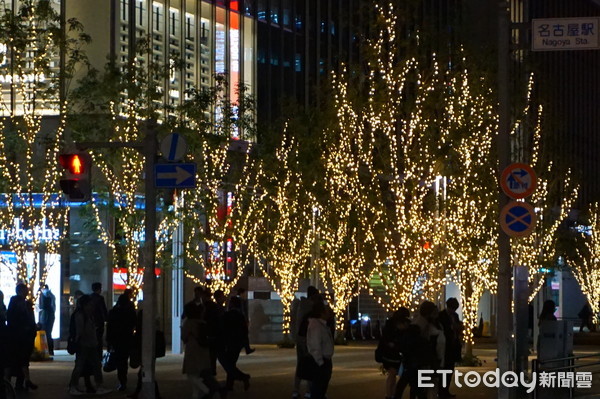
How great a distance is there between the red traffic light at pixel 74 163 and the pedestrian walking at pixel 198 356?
3015mm

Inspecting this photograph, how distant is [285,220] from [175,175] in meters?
23.4

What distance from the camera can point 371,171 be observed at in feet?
105

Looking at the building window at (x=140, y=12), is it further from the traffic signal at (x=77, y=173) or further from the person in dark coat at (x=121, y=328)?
the traffic signal at (x=77, y=173)

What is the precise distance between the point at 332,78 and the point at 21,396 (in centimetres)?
1544

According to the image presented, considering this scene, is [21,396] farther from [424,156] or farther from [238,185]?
[238,185]

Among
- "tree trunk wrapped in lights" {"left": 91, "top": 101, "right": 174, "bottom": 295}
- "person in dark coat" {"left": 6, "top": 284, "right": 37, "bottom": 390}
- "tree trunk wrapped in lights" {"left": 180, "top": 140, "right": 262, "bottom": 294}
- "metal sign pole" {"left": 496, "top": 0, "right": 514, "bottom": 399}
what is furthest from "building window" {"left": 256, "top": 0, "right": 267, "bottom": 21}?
"metal sign pole" {"left": 496, "top": 0, "right": 514, "bottom": 399}

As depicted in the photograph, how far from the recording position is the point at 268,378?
27.7m

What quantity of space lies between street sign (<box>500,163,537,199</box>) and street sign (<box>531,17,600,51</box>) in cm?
192

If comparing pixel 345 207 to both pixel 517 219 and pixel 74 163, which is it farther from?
pixel 517 219

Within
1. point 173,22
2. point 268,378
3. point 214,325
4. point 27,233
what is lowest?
point 268,378

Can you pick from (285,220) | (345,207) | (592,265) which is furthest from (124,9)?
(592,265)

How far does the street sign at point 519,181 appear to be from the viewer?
747 inches

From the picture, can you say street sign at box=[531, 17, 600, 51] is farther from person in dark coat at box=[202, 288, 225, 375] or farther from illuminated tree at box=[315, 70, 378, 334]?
illuminated tree at box=[315, 70, 378, 334]

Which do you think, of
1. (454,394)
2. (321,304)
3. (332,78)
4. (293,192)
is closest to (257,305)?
(293,192)
